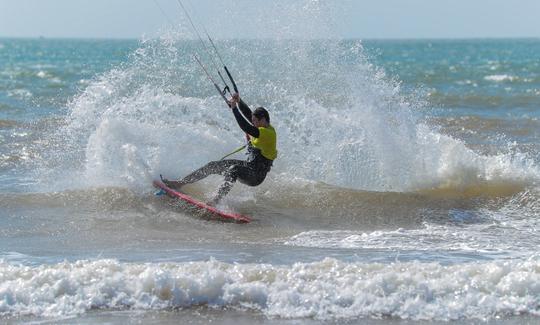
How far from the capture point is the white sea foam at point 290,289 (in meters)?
6.42

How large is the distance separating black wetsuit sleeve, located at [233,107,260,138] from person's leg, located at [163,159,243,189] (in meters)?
0.60

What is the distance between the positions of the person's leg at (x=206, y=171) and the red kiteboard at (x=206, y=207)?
102 millimetres

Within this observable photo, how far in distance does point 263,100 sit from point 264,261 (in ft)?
31.9

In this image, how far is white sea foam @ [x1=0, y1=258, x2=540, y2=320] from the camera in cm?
642

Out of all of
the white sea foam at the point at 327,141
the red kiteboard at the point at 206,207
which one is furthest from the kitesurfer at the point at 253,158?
the white sea foam at the point at 327,141

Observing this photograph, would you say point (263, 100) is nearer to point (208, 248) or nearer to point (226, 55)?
point (226, 55)

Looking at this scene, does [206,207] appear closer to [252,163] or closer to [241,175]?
[241,175]

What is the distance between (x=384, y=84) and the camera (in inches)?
493

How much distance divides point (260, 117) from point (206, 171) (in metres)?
1.06

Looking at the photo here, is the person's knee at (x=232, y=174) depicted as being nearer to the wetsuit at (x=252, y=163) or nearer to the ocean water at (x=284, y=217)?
the wetsuit at (x=252, y=163)

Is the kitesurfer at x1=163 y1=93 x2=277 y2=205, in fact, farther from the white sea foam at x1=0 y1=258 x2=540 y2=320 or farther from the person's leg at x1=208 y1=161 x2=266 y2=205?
the white sea foam at x1=0 y1=258 x2=540 y2=320

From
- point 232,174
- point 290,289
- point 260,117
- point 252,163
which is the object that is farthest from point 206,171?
point 290,289

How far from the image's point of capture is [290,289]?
263 inches

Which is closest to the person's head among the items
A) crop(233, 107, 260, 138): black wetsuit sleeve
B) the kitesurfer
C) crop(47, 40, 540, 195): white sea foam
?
the kitesurfer
